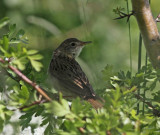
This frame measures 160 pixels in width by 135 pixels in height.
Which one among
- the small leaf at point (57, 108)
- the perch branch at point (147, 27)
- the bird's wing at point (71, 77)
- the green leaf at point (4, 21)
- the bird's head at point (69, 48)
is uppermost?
the green leaf at point (4, 21)

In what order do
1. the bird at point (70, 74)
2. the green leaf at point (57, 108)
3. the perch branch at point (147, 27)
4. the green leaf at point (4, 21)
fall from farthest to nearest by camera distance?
the bird at point (70, 74) → the perch branch at point (147, 27) → the green leaf at point (4, 21) → the green leaf at point (57, 108)

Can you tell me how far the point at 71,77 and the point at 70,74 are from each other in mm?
68

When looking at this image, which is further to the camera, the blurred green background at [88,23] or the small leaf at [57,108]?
the blurred green background at [88,23]

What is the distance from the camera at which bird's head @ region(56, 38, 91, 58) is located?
4211mm

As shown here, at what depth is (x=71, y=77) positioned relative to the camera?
3416 millimetres

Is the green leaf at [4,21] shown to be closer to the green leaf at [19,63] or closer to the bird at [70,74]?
the green leaf at [19,63]

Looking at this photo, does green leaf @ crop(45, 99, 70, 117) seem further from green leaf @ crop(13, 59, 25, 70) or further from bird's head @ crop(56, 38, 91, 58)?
bird's head @ crop(56, 38, 91, 58)

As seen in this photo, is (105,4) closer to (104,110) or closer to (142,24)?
(142,24)

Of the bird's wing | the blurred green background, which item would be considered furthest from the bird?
the blurred green background

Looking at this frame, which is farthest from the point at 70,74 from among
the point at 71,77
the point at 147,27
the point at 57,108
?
the point at 57,108

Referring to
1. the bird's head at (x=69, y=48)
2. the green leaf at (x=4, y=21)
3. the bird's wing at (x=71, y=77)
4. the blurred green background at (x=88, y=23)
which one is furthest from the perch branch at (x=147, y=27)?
the bird's head at (x=69, y=48)

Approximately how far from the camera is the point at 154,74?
6.72 ft

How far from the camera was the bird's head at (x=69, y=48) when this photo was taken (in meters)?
4.21

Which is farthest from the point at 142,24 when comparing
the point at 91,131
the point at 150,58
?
the point at 91,131
